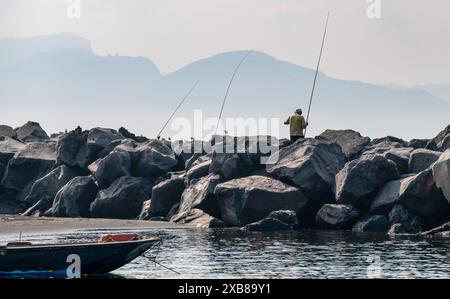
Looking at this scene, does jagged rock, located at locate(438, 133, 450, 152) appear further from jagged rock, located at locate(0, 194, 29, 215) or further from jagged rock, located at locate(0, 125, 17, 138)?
jagged rock, located at locate(0, 125, 17, 138)

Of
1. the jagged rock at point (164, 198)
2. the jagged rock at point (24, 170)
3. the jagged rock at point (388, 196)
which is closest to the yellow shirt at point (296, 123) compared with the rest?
the jagged rock at point (388, 196)

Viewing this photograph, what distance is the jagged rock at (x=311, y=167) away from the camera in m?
41.7

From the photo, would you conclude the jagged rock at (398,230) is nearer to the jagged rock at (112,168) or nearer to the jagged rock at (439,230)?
the jagged rock at (439,230)

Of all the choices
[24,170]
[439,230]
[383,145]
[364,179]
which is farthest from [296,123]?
[24,170]

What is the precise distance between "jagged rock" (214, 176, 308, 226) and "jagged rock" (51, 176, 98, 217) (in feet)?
39.0

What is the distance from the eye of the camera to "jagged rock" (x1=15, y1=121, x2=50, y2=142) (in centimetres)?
7106

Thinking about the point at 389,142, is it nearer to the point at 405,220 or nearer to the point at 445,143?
the point at 445,143

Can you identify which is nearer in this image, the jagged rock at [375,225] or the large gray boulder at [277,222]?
the jagged rock at [375,225]

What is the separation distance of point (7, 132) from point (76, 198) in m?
23.3

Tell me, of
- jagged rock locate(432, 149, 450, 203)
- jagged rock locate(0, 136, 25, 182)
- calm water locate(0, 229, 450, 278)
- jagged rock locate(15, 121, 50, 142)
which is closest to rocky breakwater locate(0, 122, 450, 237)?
jagged rock locate(432, 149, 450, 203)

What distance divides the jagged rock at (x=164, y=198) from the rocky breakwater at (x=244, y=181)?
0.19 ft

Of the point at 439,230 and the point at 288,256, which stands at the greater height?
the point at 439,230

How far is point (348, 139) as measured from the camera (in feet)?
163

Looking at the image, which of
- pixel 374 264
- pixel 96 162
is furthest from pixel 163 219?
pixel 374 264
